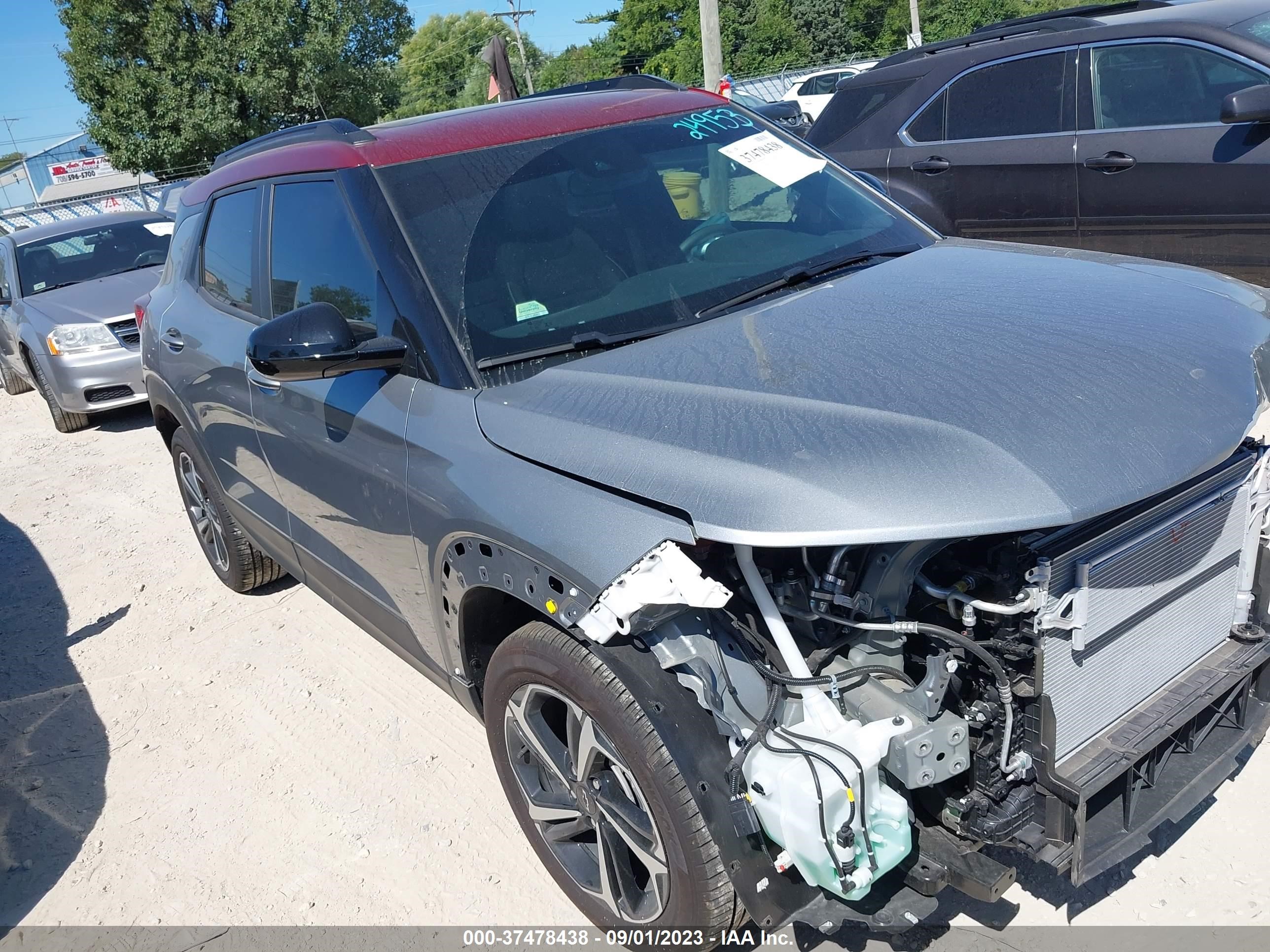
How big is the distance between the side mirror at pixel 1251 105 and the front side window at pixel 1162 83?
0.14 m

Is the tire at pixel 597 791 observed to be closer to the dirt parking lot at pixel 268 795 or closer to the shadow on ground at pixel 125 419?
the dirt parking lot at pixel 268 795

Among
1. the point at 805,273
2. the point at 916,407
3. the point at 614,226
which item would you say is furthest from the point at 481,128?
the point at 916,407

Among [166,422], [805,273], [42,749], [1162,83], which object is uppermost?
[1162,83]

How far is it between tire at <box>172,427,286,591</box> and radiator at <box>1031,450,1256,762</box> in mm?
3534

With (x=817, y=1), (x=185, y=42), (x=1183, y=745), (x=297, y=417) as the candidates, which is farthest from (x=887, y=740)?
(x=817, y=1)

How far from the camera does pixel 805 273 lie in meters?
3.03

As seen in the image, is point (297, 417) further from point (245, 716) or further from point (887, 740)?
point (887, 740)

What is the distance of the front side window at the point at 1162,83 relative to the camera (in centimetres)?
523

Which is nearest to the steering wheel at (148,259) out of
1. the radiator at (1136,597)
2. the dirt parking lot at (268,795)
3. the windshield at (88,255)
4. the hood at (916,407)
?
the windshield at (88,255)

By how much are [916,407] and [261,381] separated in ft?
7.84

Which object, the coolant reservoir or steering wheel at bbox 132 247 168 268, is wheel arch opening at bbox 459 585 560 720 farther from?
steering wheel at bbox 132 247 168 268

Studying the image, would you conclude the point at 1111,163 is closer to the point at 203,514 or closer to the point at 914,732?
the point at 914,732

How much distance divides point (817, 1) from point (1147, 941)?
53.3 metres

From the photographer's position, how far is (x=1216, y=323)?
2.39m
